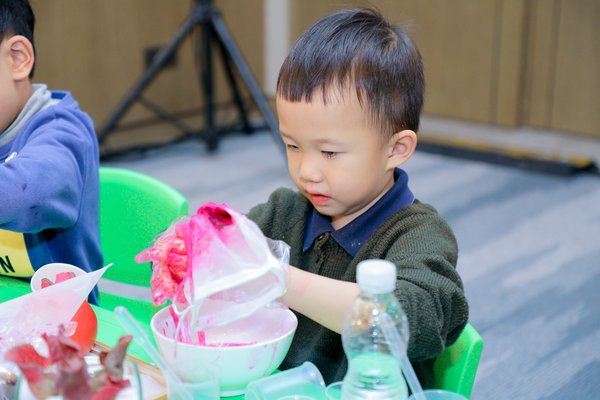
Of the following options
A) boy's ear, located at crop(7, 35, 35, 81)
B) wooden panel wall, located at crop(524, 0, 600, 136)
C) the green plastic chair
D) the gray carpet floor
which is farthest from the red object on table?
wooden panel wall, located at crop(524, 0, 600, 136)

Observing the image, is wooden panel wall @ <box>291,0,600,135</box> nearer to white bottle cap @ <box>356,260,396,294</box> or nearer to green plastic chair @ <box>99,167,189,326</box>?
green plastic chair @ <box>99,167,189,326</box>

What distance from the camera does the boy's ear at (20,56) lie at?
1.26m

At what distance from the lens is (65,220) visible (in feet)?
3.78

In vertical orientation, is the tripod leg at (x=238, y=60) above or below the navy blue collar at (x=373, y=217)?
below

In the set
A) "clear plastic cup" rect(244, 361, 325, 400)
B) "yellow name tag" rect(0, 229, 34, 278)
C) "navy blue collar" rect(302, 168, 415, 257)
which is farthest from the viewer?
"yellow name tag" rect(0, 229, 34, 278)

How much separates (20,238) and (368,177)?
56 cm

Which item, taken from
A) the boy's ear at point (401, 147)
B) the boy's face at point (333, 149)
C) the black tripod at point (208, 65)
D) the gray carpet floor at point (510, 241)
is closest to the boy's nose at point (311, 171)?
the boy's face at point (333, 149)

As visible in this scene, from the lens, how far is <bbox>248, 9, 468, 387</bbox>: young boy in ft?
2.84

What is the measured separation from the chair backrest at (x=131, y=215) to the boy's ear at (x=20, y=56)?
0.69 feet

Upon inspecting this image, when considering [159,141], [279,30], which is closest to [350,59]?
[159,141]

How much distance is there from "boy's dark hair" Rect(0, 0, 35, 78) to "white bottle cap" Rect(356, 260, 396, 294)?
81cm

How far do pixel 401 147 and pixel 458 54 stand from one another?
9.50ft

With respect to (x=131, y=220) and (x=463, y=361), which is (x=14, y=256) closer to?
(x=131, y=220)

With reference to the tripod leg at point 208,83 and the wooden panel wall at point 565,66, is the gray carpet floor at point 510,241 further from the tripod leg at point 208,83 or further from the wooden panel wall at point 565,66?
the wooden panel wall at point 565,66
